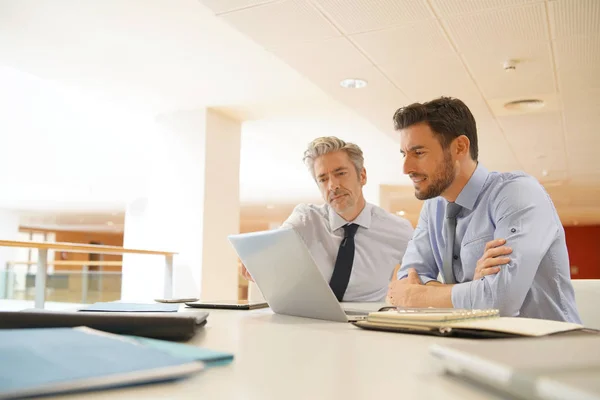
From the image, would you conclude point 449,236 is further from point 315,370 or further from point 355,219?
point 315,370

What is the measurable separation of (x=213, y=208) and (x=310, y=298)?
4768 mm

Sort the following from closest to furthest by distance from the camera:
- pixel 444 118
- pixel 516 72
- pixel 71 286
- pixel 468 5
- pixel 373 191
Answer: pixel 444 118 → pixel 468 5 → pixel 516 72 → pixel 71 286 → pixel 373 191

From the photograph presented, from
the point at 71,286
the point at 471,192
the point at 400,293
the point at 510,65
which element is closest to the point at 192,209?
the point at 510,65

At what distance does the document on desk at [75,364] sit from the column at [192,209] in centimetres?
518

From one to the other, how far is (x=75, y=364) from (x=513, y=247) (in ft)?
4.30

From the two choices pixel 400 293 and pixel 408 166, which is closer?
pixel 400 293

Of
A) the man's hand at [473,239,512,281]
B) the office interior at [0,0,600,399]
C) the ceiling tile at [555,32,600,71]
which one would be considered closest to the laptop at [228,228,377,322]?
the office interior at [0,0,600,399]

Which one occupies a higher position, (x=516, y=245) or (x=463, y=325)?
(x=516, y=245)

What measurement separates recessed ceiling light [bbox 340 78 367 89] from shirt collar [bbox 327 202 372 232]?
7.11 feet

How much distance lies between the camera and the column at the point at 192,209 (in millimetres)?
5844

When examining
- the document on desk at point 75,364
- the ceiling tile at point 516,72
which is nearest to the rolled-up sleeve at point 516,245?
the document on desk at point 75,364

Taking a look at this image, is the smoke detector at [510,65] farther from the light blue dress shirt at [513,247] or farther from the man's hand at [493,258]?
the man's hand at [493,258]

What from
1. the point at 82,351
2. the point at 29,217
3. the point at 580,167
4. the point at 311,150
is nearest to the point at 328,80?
the point at 311,150

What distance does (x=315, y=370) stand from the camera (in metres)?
0.70
